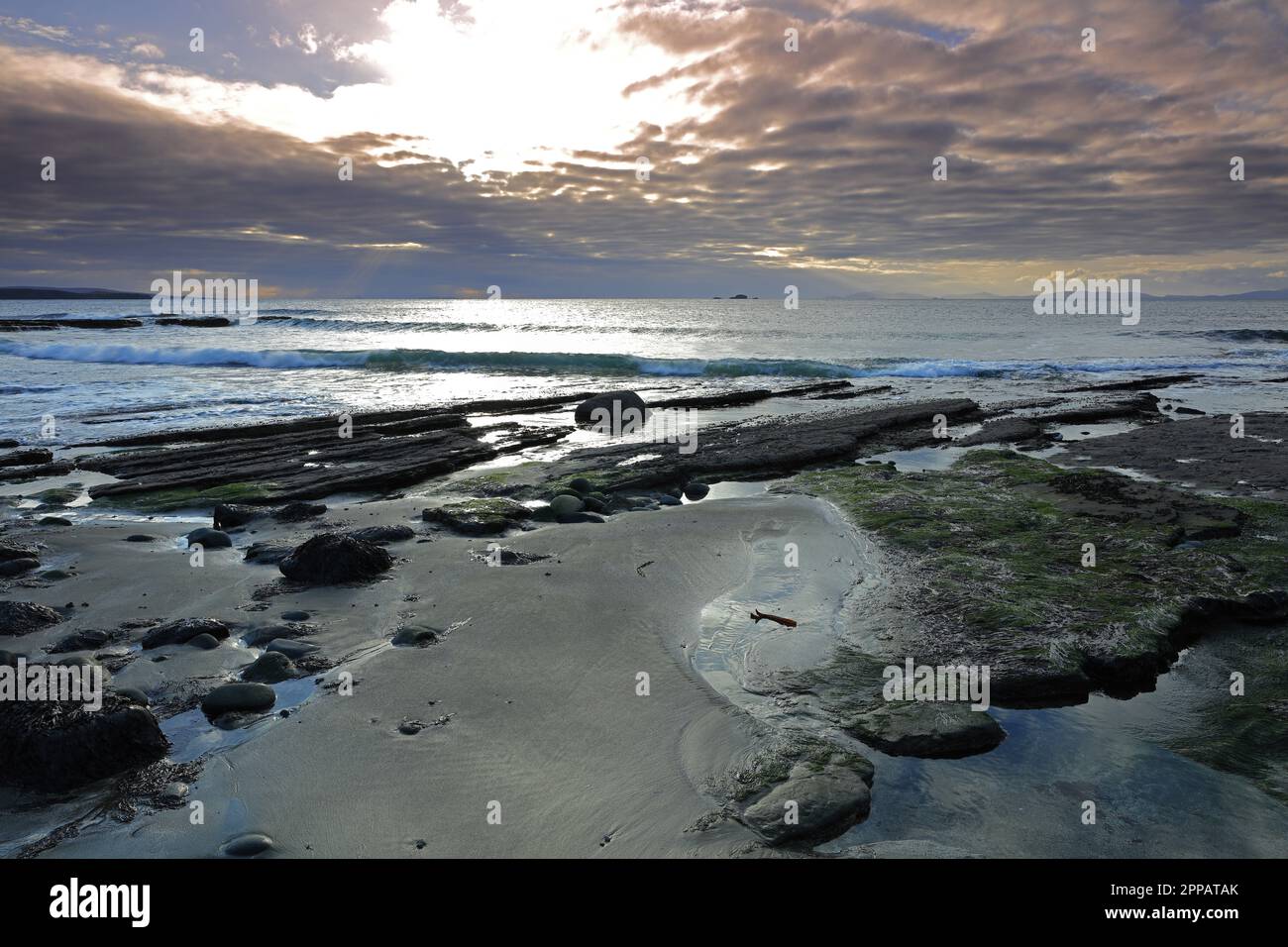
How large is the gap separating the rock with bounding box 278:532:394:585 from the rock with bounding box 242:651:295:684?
6.50 feet

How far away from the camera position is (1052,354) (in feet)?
155

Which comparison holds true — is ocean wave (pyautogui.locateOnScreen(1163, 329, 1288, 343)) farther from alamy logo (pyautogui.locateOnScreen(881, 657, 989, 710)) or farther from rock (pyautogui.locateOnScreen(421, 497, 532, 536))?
alamy logo (pyautogui.locateOnScreen(881, 657, 989, 710))

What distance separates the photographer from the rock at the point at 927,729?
5.25 metres

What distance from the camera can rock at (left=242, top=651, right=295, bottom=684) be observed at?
624 centimetres

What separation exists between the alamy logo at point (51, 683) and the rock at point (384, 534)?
394 centimetres

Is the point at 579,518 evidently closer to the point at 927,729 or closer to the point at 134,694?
the point at 134,694

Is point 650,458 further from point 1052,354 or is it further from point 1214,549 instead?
point 1052,354

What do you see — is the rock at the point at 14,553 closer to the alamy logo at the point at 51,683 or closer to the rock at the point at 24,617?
the rock at the point at 24,617

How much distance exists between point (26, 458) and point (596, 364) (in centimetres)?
2690

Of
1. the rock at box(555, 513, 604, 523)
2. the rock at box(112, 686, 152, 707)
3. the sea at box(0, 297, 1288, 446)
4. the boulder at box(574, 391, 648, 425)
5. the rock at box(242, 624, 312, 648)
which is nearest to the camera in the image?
the rock at box(112, 686, 152, 707)

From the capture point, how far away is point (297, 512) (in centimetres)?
1149

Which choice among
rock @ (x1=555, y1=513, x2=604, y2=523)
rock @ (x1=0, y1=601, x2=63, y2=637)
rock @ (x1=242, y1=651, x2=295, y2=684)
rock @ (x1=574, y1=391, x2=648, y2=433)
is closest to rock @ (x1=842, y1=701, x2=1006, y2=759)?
rock @ (x1=242, y1=651, x2=295, y2=684)
